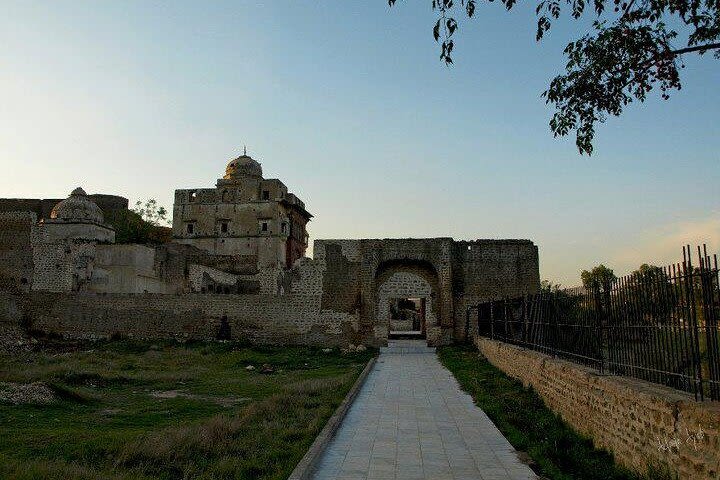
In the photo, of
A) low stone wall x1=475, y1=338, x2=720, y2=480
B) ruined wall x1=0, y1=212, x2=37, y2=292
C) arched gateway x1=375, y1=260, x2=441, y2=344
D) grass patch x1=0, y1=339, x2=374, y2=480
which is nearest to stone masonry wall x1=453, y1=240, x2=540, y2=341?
arched gateway x1=375, y1=260, x2=441, y2=344

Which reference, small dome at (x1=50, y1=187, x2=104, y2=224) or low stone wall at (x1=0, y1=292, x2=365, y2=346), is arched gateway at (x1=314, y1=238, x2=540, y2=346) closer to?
low stone wall at (x1=0, y1=292, x2=365, y2=346)

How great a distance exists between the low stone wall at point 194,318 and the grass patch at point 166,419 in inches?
208

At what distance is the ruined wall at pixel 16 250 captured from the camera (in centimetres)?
3456

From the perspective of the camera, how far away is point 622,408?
6.11 metres

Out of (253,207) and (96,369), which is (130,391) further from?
(253,207)

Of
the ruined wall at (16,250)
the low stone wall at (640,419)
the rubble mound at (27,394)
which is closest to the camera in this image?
the low stone wall at (640,419)

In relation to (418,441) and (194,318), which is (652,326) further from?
(194,318)

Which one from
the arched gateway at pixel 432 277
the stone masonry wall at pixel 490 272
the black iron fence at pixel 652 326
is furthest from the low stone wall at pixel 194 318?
the black iron fence at pixel 652 326

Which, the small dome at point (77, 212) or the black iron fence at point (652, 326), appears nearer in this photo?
the black iron fence at point (652, 326)

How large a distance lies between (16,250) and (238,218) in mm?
16057

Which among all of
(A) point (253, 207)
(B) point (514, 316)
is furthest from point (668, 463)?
(A) point (253, 207)

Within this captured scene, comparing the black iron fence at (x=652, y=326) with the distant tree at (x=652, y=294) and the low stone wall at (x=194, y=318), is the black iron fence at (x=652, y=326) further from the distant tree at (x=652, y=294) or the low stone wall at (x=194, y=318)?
the low stone wall at (x=194, y=318)

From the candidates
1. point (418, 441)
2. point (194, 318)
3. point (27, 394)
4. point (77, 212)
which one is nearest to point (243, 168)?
point (77, 212)

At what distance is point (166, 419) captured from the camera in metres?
9.52
